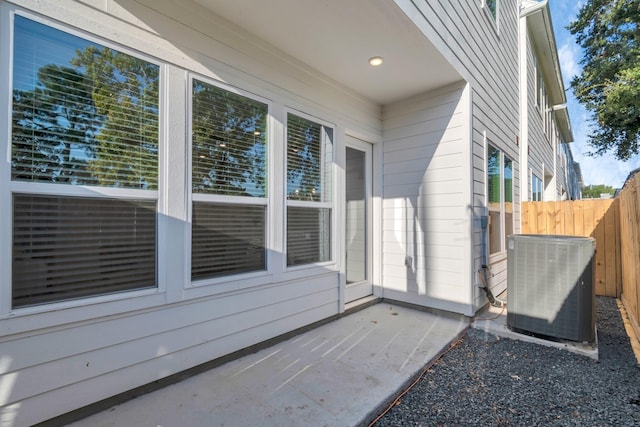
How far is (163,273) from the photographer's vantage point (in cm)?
209

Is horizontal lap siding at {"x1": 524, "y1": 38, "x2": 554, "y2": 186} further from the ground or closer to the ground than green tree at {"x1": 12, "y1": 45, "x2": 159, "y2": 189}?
further from the ground

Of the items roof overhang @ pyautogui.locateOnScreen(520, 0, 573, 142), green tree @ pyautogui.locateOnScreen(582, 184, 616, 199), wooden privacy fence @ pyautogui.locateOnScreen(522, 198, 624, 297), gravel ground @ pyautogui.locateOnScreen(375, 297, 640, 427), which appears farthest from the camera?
green tree @ pyautogui.locateOnScreen(582, 184, 616, 199)

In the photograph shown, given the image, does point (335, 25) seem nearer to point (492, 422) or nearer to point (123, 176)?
point (123, 176)

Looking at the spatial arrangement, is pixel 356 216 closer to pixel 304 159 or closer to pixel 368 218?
pixel 368 218

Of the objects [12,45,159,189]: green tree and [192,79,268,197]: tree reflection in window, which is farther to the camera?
[192,79,268,197]: tree reflection in window

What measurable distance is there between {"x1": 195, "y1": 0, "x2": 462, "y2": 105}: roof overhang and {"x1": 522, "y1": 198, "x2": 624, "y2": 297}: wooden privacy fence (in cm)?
376

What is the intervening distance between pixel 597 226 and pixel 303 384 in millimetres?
5708

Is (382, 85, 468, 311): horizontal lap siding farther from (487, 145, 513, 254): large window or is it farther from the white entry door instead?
(487, 145, 513, 254): large window

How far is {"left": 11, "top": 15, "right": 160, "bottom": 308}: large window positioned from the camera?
163cm

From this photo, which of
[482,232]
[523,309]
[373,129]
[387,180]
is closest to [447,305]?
[523,309]

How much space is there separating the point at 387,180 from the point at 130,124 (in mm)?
3028

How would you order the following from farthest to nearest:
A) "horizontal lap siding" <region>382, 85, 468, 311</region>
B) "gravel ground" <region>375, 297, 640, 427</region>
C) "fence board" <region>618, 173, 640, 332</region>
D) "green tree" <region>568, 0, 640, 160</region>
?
"green tree" <region>568, 0, 640, 160</region>
"horizontal lap siding" <region>382, 85, 468, 311</region>
"fence board" <region>618, 173, 640, 332</region>
"gravel ground" <region>375, 297, 640, 427</region>

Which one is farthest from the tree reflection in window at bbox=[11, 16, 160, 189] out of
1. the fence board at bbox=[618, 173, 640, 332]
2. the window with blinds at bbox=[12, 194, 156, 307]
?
the fence board at bbox=[618, 173, 640, 332]

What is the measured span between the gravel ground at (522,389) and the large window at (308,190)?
1.54 metres
